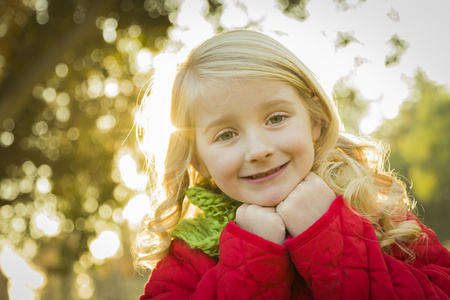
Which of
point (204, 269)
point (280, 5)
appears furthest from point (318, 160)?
point (280, 5)

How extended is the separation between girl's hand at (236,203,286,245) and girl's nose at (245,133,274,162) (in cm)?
25

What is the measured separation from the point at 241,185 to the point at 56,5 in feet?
16.5

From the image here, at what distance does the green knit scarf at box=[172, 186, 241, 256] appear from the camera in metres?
2.03

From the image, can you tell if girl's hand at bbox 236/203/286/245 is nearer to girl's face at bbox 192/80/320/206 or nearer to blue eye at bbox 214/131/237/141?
girl's face at bbox 192/80/320/206

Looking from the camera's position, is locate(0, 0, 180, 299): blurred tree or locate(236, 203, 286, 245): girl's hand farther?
locate(0, 0, 180, 299): blurred tree

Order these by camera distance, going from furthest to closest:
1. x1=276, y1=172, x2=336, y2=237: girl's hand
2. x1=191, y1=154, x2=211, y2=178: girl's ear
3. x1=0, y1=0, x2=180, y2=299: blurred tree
Result: 1. x1=0, y1=0, x2=180, y2=299: blurred tree
2. x1=191, y1=154, x2=211, y2=178: girl's ear
3. x1=276, y1=172, x2=336, y2=237: girl's hand

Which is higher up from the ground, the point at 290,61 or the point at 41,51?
the point at 290,61

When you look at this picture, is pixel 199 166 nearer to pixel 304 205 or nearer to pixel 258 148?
pixel 258 148

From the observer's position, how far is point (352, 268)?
1621mm

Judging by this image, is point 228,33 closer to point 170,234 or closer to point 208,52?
point 208,52

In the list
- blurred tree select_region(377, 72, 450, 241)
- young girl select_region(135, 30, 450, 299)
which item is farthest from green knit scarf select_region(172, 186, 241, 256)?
blurred tree select_region(377, 72, 450, 241)

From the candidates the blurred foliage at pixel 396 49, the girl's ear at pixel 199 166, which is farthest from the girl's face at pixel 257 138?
the blurred foliage at pixel 396 49

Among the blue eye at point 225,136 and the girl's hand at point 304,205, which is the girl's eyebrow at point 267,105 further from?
the girl's hand at point 304,205

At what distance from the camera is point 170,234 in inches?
88.1
